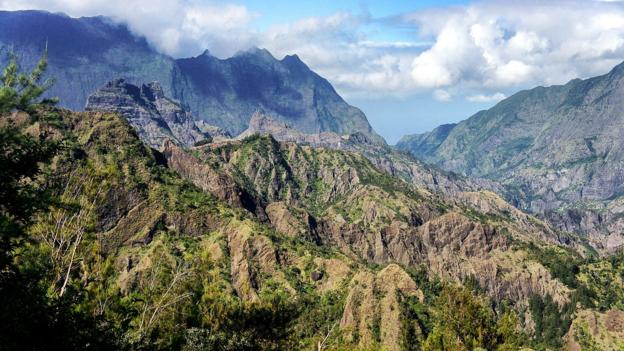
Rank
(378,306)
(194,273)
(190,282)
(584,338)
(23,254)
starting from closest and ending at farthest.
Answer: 1. (23,254)
2. (190,282)
3. (194,273)
4. (378,306)
5. (584,338)

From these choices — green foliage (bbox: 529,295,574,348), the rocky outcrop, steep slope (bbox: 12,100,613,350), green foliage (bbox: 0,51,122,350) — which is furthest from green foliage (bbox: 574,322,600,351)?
green foliage (bbox: 0,51,122,350)

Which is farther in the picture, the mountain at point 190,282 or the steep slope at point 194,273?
the steep slope at point 194,273

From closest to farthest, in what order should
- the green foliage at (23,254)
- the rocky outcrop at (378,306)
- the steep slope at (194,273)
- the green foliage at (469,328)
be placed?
the green foliage at (23,254), the steep slope at (194,273), the green foliage at (469,328), the rocky outcrop at (378,306)

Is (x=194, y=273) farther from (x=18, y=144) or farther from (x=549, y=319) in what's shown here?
(x=549, y=319)

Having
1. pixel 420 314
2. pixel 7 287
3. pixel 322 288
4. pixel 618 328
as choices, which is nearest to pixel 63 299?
pixel 7 287

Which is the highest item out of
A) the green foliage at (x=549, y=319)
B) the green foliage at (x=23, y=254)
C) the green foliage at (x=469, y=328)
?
the green foliage at (x=23, y=254)

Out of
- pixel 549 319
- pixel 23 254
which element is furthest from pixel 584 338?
pixel 23 254

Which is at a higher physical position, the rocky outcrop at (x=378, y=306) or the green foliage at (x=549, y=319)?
the rocky outcrop at (x=378, y=306)

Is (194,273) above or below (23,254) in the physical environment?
below

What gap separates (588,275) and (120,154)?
173532mm

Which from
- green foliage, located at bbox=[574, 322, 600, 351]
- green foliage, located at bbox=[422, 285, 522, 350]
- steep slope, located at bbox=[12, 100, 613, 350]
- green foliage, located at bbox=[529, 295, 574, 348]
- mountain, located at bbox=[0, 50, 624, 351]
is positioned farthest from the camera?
green foliage, located at bbox=[529, 295, 574, 348]

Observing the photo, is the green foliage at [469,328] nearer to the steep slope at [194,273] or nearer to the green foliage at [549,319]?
the steep slope at [194,273]

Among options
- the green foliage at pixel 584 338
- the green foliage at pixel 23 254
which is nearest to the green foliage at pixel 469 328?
the green foliage at pixel 23 254

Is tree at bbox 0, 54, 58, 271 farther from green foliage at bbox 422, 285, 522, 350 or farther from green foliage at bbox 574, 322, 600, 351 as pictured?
green foliage at bbox 574, 322, 600, 351
